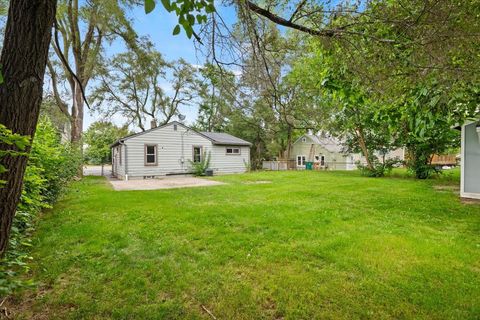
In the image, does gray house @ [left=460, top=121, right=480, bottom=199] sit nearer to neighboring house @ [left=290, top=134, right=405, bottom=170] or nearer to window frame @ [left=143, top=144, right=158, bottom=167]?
window frame @ [left=143, top=144, right=158, bottom=167]

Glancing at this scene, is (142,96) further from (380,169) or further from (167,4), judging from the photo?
(167,4)

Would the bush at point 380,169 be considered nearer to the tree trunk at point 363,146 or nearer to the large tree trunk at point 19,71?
the tree trunk at point 363,146

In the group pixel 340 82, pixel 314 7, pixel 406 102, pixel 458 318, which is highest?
pixel 314 7

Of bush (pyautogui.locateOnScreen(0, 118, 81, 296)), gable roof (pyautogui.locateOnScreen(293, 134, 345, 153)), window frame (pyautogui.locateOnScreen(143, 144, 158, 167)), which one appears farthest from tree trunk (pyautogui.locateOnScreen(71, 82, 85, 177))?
gable roof (pyautogui.locateOnScreen(293, 134, 345, 153))

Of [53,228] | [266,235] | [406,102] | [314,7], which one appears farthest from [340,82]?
[53,228]

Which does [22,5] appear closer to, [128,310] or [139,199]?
[128,310]

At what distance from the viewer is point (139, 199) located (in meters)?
7.28

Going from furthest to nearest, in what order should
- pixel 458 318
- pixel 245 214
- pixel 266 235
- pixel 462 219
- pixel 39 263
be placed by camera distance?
pixel 245 214 < pixel 462 219 < pixel 266 235 < pixel 39 263 < pixel 458 318

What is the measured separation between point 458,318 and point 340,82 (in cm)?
278

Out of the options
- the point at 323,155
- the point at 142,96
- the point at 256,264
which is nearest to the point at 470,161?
the point at 256,264

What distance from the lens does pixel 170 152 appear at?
1530 cm

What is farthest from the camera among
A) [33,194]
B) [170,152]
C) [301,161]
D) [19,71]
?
[301,161]

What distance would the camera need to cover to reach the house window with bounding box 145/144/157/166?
572 inches

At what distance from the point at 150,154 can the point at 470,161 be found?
13.6m
